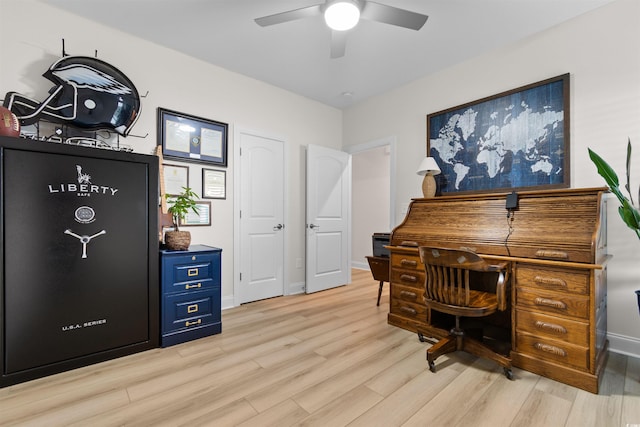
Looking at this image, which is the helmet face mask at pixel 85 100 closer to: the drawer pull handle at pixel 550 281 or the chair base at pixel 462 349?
the chair base at pixel 462 349

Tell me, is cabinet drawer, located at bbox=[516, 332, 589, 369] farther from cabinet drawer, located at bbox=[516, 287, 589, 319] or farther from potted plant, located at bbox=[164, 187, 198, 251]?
potted plant, located at bbox=[164, 187, 198, 251]

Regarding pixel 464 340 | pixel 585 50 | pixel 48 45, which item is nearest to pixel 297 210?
pixel 464 340

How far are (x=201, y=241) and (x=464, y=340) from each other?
8.90 feet

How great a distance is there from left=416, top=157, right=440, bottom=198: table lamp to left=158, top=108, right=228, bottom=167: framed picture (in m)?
2.32

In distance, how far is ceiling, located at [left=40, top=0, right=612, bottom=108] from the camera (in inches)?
93.1

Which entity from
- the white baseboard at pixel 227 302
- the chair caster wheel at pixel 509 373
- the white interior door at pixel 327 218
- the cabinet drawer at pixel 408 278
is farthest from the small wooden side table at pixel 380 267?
the white baseboard at pixel 227 302

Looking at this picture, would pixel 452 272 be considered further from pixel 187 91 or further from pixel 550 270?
pixel 187 91

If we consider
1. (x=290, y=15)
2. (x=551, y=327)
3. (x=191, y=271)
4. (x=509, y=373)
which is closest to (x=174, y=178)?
(x=191, y=271)

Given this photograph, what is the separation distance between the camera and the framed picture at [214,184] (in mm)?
3287

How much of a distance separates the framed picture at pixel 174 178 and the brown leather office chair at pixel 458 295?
2499mm

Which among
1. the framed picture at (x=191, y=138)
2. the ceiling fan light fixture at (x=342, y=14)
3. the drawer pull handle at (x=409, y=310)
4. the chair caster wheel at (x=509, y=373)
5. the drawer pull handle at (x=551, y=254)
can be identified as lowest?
the chair caster wheel at (x=509, y=373)

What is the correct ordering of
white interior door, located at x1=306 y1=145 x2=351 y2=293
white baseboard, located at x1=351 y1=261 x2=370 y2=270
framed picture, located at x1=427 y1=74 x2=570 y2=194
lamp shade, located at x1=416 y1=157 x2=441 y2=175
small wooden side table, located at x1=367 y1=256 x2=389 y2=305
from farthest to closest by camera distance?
white baseboard, located at x1=351 y1=261 x2=370 y2=270 → white interior door, located at x1=306 y1=145 x2=351 y2=293 → small wooden side table, located at x1=367 y1=256 x2=389 y2=305 → lamp shade, located at x1=416 y1=157 x2=441 y2=175 → framed picture, located at x1=427 y1=74 x2=570 y2=194

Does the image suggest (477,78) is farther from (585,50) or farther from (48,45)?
(48,45)

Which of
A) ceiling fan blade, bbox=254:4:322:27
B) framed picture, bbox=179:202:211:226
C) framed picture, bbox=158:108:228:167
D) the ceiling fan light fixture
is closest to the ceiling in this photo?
ceiling fan blade, bbox=254:4:322:27
